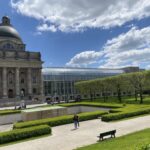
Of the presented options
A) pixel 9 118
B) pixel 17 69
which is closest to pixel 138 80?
pixel 9 118

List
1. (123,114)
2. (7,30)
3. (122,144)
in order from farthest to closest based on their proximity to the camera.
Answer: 1. (7,30)
2. (123,114)
3. (122,144)

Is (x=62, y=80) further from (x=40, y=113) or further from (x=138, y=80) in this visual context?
(x=40, y=113)

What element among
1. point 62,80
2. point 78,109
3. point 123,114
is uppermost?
point 62,80

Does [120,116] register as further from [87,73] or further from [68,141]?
[87,73]

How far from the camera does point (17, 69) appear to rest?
90125mm

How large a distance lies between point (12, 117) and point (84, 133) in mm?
21185

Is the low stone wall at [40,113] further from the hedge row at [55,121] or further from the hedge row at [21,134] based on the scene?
the hedge row at [21,134]

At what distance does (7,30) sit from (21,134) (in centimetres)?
8134

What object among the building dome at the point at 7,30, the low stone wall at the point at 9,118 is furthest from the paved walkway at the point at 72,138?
the building dome at the point at 7,30

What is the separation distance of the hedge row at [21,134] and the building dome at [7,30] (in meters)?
77.7

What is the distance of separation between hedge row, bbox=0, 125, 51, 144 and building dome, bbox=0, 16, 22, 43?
7768 centimetres

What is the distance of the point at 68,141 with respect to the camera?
21.3 meters

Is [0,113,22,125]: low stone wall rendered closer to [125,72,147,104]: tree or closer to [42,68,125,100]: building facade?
[125,72,147,104]: tree

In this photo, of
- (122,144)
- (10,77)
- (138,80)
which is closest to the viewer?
(122,144)
